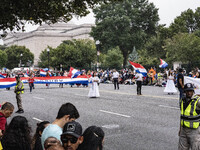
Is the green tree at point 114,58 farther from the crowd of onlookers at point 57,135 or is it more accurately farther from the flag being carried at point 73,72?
the crowd of onlookers at point 57,135

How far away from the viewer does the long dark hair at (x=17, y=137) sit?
453 cm

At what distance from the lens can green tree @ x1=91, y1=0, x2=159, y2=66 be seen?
218ft

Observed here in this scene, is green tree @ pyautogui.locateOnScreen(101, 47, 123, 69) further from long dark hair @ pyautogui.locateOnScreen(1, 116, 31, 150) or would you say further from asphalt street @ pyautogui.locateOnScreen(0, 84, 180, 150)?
long dark hair @ pyautogui.locateOnScreen(1, 116, 31, 150)

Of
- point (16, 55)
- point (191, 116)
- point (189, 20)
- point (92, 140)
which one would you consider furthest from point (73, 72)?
point (16, 55)

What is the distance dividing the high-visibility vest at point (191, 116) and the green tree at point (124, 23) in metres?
59.8

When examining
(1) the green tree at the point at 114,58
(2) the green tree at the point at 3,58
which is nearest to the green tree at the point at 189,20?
(1) the green tree at the point at 114,58

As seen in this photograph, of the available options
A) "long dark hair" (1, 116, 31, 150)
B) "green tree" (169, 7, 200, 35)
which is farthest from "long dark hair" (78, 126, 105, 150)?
"green tree" (169, 7, 200, 35)

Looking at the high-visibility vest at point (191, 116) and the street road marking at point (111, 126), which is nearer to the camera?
the high-visibility vest at point (191, 116)

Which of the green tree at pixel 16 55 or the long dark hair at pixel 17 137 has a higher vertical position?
the green tree at pixel 16 55

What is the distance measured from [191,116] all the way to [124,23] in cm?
6152

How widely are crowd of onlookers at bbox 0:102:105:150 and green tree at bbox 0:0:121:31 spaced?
686 centimetres

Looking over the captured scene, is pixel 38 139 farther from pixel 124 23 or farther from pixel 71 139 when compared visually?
pixel 124 23

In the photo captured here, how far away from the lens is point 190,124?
591cm

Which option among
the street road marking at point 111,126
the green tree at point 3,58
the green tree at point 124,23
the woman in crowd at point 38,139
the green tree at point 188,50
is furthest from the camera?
the green tree at point 3,58
